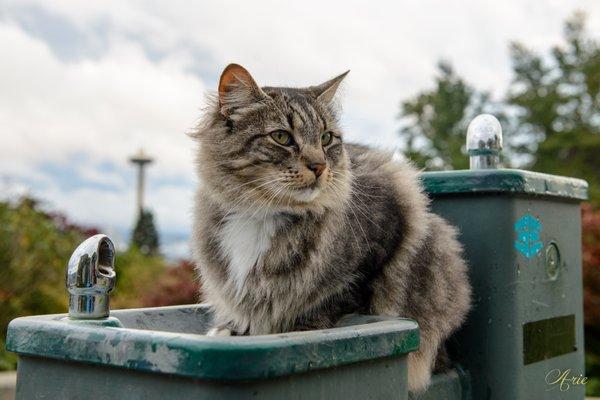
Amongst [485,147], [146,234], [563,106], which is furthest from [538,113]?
[485,147]

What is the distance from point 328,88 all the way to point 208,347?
1058 millimetres

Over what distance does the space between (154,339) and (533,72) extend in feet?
53.7

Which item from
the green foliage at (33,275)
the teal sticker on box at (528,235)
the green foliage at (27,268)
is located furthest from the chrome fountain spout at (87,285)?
the green foliage at (27,268)

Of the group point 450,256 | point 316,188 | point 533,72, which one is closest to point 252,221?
point 316,188

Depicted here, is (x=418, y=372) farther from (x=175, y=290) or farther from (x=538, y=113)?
(x=538, y=113)

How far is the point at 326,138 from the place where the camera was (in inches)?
73.5

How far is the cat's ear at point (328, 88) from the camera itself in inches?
77.2

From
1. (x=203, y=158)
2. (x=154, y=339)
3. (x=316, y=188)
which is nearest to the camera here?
(x=154, y=339)

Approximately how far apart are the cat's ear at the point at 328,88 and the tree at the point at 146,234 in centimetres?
907

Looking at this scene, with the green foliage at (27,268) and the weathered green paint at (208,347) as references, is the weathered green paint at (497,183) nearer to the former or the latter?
the weathered green paint at (208,347)

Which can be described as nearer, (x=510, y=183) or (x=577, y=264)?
(x=510, y=183)

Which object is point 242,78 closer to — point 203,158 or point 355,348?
point 203,158

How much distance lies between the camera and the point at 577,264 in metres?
2.40

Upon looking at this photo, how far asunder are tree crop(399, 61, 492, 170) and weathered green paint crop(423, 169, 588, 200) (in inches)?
457
